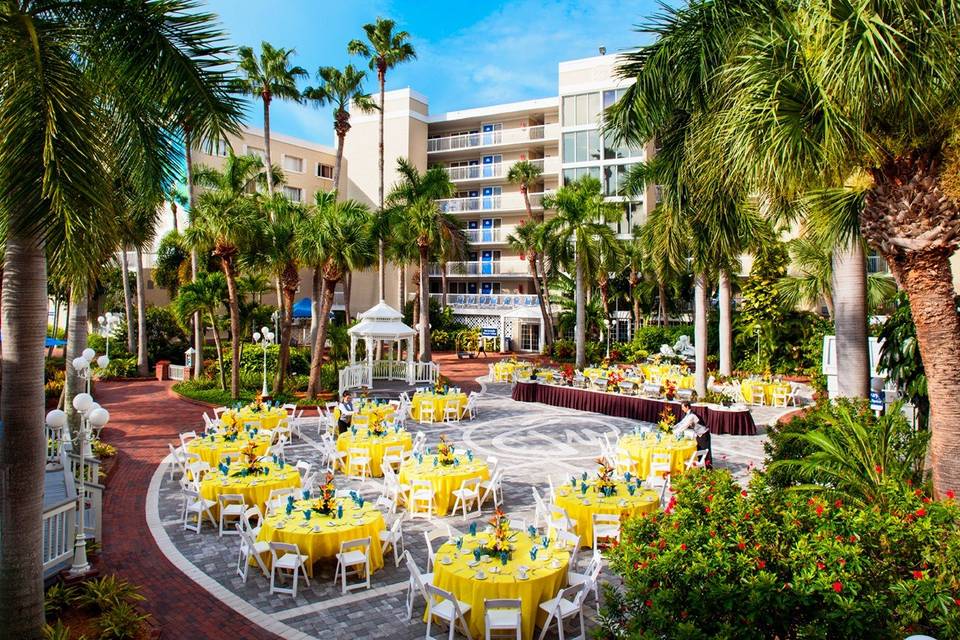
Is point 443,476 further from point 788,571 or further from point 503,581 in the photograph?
point 788,571

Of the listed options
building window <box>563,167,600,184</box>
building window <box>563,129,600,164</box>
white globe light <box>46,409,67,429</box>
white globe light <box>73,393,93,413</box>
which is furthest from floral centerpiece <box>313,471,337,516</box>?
building window <box>563,129,600,164</box>

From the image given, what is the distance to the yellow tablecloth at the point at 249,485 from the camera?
10539 millimetres

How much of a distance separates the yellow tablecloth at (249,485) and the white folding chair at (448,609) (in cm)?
467

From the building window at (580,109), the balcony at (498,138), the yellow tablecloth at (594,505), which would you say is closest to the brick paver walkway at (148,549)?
the yellow tablecloth at (594,505)

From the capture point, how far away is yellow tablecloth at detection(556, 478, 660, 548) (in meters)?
9.38

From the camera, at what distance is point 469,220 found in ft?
149

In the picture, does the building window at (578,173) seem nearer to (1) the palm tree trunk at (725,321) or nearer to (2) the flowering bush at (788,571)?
(1) the palm tree trunk at (725,321)

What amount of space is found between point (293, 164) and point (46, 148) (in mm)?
40466

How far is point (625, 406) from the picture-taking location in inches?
810

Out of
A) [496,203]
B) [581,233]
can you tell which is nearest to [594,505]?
[581,233]

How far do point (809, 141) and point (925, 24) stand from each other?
5.11 feet

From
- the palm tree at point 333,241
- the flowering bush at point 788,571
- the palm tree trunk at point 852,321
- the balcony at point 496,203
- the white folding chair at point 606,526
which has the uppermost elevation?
the balcony at point 496,203

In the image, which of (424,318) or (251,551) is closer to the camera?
(251,551)

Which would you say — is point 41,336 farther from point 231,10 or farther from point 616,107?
point 616,107
